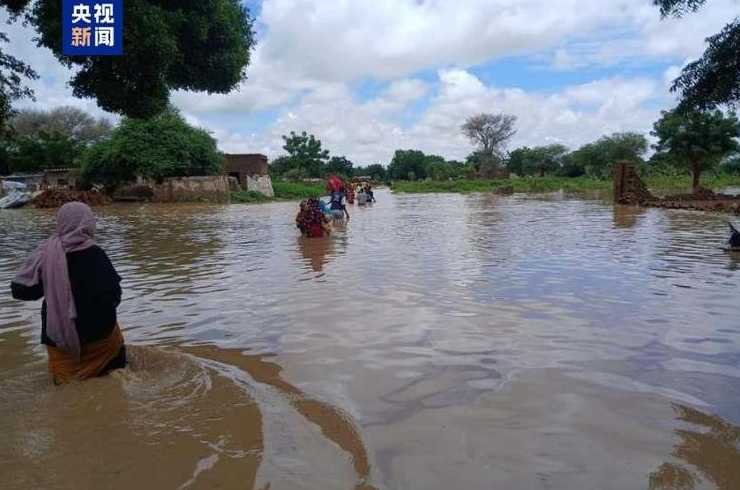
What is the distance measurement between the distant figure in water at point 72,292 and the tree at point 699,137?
31.8m

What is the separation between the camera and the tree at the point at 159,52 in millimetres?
13656

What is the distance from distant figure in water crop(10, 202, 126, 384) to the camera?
420 centimetres

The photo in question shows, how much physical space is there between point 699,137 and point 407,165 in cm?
7456

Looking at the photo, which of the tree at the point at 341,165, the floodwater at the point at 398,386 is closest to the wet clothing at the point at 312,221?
the floodwater at the point at 398,386

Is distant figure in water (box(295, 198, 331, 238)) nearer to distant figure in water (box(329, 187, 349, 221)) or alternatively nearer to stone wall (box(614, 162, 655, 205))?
distant figure in water (box(329, 187, 349, 221))

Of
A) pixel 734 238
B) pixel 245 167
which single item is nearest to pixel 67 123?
pixel 245 167

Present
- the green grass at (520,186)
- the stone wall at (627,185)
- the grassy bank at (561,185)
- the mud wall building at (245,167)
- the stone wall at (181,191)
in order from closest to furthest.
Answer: the stone wall at (627,185), the stone wall at (181,191), the mud wall building at (245,167), the grassy bank at (561,185), the green grass at (520,186)

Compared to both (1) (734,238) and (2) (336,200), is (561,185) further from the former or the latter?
(1) (734,238)

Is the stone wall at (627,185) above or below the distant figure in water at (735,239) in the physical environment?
Result: above

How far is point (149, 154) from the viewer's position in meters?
34.3

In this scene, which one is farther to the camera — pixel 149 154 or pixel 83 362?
pixel 149 154

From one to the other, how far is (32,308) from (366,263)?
202 inches

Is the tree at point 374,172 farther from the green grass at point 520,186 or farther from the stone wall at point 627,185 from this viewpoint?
the stone wall at point 627,185

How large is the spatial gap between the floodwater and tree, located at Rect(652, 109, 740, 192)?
25.4m
